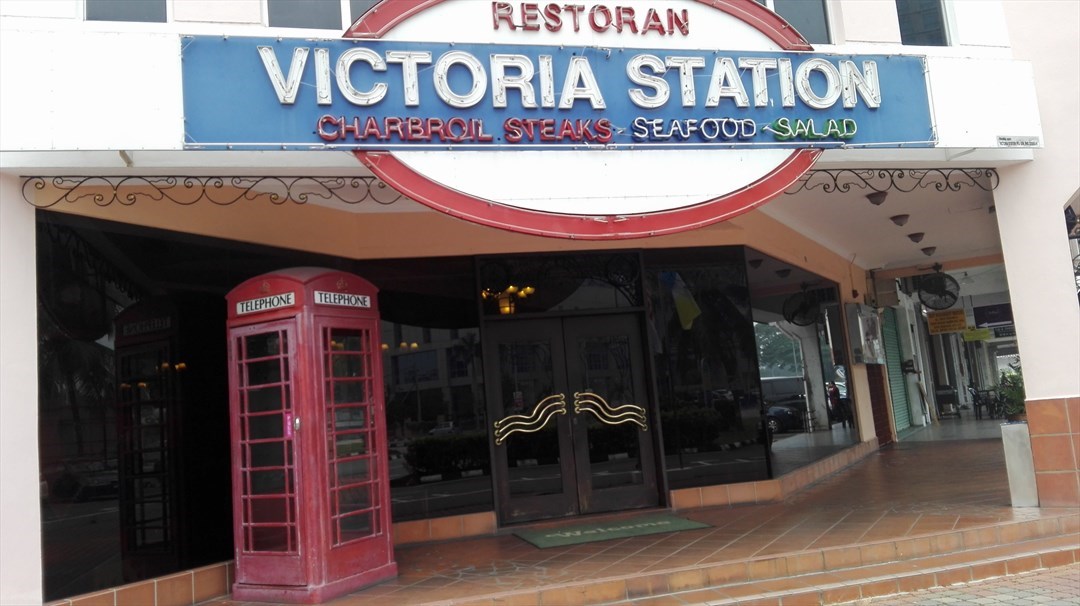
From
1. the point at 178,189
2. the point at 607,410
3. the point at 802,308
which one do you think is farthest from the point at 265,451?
the point at 802,308

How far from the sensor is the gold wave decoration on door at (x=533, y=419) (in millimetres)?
9133

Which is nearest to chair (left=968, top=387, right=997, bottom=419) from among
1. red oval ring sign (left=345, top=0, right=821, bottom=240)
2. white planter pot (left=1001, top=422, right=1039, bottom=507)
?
white planter pot (left=1001, top=422, right=1039, bottom=507)

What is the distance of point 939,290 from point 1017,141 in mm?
8285

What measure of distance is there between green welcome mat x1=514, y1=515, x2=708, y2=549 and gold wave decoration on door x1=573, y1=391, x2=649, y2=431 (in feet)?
Answer: 3.60

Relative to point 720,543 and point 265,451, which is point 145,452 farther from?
point 720,543

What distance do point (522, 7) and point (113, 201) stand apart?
3530mm

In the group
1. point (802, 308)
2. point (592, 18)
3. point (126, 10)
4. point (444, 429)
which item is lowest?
point (444, 429)

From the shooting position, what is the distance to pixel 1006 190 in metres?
7.92

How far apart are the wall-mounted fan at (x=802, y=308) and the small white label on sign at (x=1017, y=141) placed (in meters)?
4.89

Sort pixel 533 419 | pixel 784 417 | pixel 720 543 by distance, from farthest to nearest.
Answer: pixel 784 417, pixel 533 419, pixel 720 543

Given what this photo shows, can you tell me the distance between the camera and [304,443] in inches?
258

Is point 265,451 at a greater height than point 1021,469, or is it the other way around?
point 265,451

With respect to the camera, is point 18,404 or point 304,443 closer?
point 18,404

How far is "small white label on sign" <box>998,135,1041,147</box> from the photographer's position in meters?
7.52
